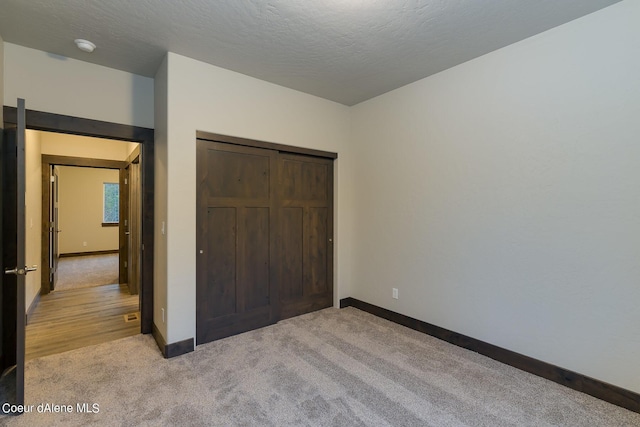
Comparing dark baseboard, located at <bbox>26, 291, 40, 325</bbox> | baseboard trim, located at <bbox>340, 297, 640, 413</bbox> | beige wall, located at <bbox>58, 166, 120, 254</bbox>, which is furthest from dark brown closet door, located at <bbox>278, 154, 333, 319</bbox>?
beige wall, located at <bbox>58, 166, 120, 254</bbox>

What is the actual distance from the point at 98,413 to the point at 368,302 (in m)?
2.93

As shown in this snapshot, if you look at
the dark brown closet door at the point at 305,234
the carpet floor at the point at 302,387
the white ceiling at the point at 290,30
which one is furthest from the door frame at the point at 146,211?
the dark brown closet door at the point at 305,234

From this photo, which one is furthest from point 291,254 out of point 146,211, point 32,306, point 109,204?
point 109,204

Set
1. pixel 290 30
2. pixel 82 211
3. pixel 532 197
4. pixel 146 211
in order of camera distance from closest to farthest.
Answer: pixel 290 30
pixel 532 197
pixel 146 211
pixel 82 211

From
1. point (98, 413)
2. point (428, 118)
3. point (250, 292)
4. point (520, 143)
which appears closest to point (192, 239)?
point (250, 292)

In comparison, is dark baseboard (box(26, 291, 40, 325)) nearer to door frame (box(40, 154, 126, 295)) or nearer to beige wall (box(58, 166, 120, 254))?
door frame (box(40, 154, 126, 295))

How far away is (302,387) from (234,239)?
5.43ft

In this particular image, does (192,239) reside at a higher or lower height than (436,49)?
lower

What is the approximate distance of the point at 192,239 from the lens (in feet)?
9.59

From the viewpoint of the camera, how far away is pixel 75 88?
2.89 m

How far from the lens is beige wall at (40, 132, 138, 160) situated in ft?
15.3

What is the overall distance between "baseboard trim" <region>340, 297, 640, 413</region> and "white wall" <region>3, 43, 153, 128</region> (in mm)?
3786

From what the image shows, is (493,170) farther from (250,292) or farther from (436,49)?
(250,292)

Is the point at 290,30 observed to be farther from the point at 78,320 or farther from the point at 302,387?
the point at 78,320
